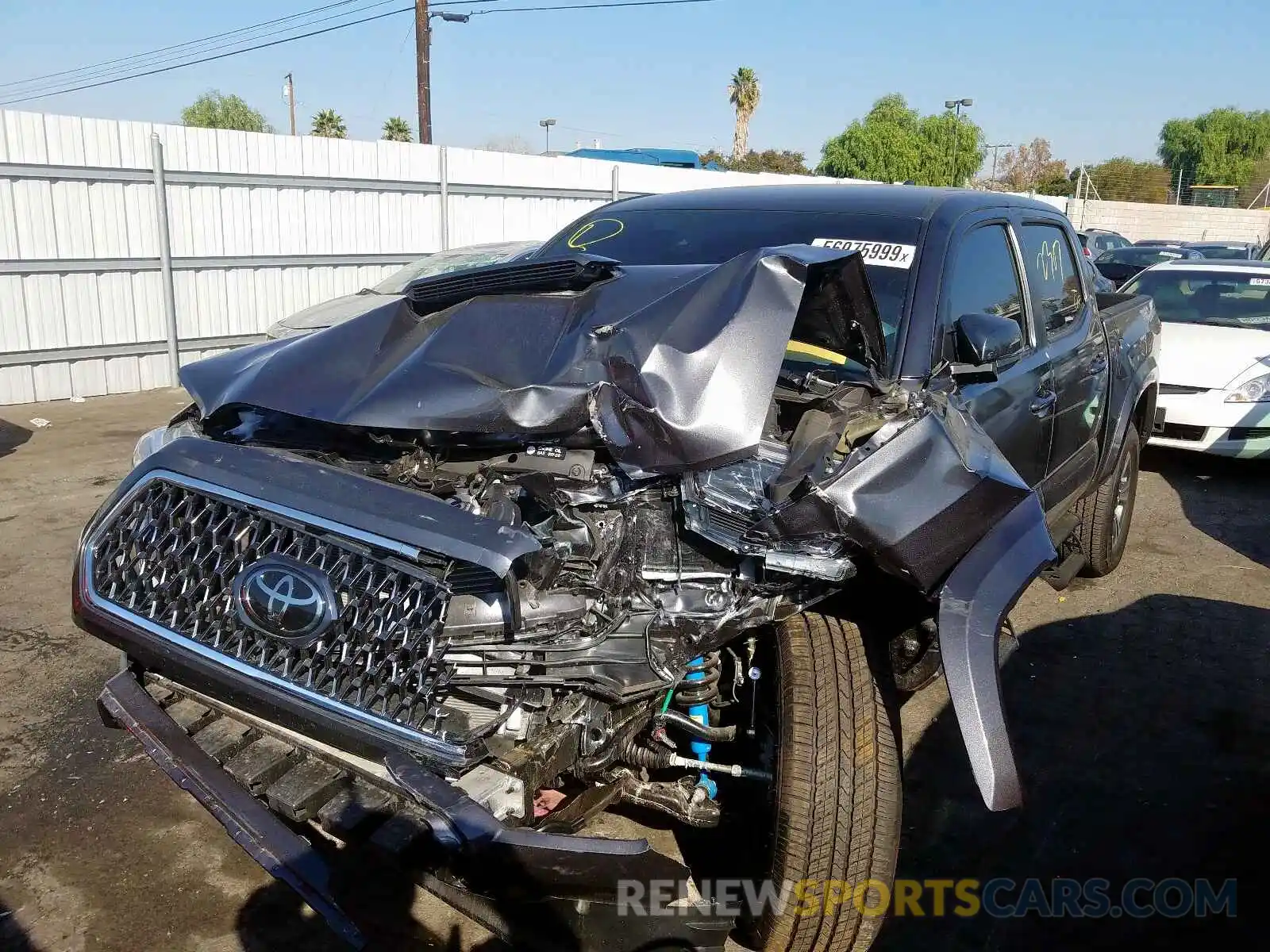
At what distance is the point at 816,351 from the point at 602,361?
82cm

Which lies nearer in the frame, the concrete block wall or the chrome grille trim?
the chrome grille trim

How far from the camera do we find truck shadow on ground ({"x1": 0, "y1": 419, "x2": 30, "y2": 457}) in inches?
299

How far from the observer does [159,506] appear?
8.23 feet

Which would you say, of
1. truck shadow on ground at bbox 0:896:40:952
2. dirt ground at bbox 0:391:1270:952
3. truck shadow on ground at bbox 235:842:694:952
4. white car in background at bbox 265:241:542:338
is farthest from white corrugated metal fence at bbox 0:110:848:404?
truck shadow on ground at bbox 235:842:694:952

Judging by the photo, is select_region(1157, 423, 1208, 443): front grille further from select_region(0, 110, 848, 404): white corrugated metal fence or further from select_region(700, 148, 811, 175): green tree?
select_region(700, 148, 811, 175): green tree

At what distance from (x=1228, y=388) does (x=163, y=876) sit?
300 inches

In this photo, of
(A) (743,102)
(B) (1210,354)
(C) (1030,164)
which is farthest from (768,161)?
(B) (1210,354)

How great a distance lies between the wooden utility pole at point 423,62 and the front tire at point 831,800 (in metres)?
17.5

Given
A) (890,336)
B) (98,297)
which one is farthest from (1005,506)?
(98,297)

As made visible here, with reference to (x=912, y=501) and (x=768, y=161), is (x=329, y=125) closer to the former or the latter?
(x=768, y=161)

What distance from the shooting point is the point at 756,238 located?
3480 millimetres

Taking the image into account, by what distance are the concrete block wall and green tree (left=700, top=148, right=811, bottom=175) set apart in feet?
50.6

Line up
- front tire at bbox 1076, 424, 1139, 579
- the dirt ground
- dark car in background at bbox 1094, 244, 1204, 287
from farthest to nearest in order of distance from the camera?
dark car in background at bbox 1094, 244, 1204, 287 < front tire at bbox 1076, 424, 1139, 579 < the dirt ground

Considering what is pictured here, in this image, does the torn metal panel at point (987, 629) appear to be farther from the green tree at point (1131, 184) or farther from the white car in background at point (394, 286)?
the green tree at point (1131, 184)
